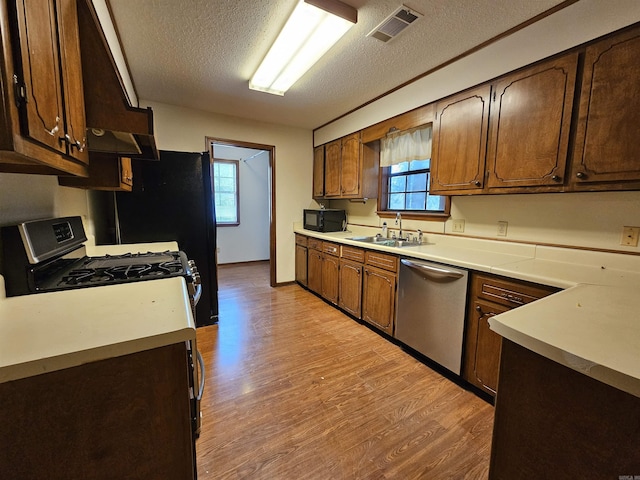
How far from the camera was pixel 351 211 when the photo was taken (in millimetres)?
3936

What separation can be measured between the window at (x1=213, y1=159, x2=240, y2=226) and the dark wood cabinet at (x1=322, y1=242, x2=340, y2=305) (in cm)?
291

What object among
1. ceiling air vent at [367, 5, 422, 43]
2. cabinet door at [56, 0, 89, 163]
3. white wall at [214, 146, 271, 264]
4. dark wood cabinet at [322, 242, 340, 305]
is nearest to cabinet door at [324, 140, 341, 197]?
dark wood cabinet at [322, 242, 340, 305]

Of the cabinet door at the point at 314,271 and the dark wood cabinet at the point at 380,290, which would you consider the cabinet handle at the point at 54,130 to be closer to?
the dark wood cabinet at the point at 380,290

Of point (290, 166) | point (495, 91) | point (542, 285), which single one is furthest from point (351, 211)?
point (542, 285)

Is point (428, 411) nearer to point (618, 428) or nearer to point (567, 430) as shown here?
point (567, 430)

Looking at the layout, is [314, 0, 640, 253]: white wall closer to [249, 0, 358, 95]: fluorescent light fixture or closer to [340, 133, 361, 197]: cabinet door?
[340, 133, 361, 197]: cabinet door

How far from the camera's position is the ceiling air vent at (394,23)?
A: 1.67 metres

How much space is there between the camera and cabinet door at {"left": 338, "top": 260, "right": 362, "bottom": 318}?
2846 mm

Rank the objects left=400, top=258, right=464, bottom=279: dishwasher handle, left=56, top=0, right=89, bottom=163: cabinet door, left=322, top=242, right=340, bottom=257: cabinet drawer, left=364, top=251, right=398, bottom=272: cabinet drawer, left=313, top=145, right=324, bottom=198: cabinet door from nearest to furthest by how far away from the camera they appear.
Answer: left=56, top=0, right=89, bottom=163: cabinet door, left=400, top=258, right=464, bottom=279: dishwasher handle, left=364, top=251, right=398, bottom=272: cabinet drawer, left=322, top=242, right=340, bottom=257: cabinet drawer, left=313, top=145, right=324, bottom=198: cabinet door

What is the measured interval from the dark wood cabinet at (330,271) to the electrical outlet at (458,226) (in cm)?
122

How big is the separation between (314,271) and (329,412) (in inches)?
84.3

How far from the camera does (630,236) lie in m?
1.56

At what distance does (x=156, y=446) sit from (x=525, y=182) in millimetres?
2270

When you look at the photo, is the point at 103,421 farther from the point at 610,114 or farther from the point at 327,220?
the point at 327,220
